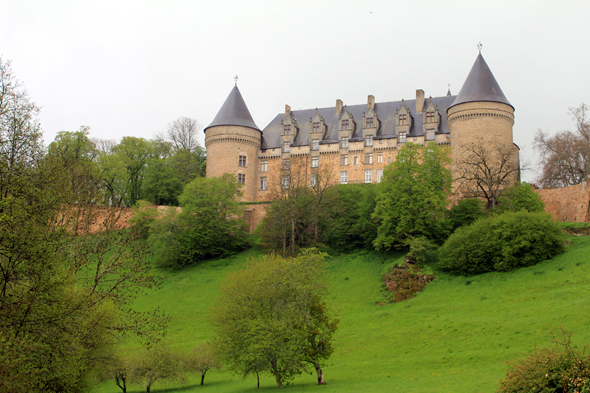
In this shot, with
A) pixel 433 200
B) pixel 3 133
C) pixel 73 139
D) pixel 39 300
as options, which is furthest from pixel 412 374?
pixel 73 139

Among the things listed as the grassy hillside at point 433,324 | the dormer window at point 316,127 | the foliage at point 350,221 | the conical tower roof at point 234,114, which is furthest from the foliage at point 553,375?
the conical tower roof at point 234,114

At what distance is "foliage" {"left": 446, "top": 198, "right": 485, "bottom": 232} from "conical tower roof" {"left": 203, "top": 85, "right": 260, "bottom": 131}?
2041 cm

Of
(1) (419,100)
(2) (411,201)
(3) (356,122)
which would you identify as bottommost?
(2) (411,201)

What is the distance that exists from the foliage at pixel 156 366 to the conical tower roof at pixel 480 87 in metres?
30.1

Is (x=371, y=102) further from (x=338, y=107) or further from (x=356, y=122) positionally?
(x=338, y=107)

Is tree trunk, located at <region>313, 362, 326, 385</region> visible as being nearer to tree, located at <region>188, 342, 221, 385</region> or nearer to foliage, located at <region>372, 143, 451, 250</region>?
tree, located at <region>188, 342, 221, 385</region>

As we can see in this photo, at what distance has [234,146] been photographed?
151ft

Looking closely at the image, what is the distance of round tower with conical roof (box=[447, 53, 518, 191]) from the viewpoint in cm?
3947

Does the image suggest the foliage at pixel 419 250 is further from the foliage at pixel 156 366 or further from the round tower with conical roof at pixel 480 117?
the foliage at pixel 156 366

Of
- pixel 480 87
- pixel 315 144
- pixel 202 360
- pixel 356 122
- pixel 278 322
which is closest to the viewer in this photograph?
pixel 278 322

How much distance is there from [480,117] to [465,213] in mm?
9356

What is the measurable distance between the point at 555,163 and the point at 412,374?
1336 inches

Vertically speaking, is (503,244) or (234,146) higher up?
(234,146)

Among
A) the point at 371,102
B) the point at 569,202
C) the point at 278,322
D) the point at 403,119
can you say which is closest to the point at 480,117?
the point at 403,119
